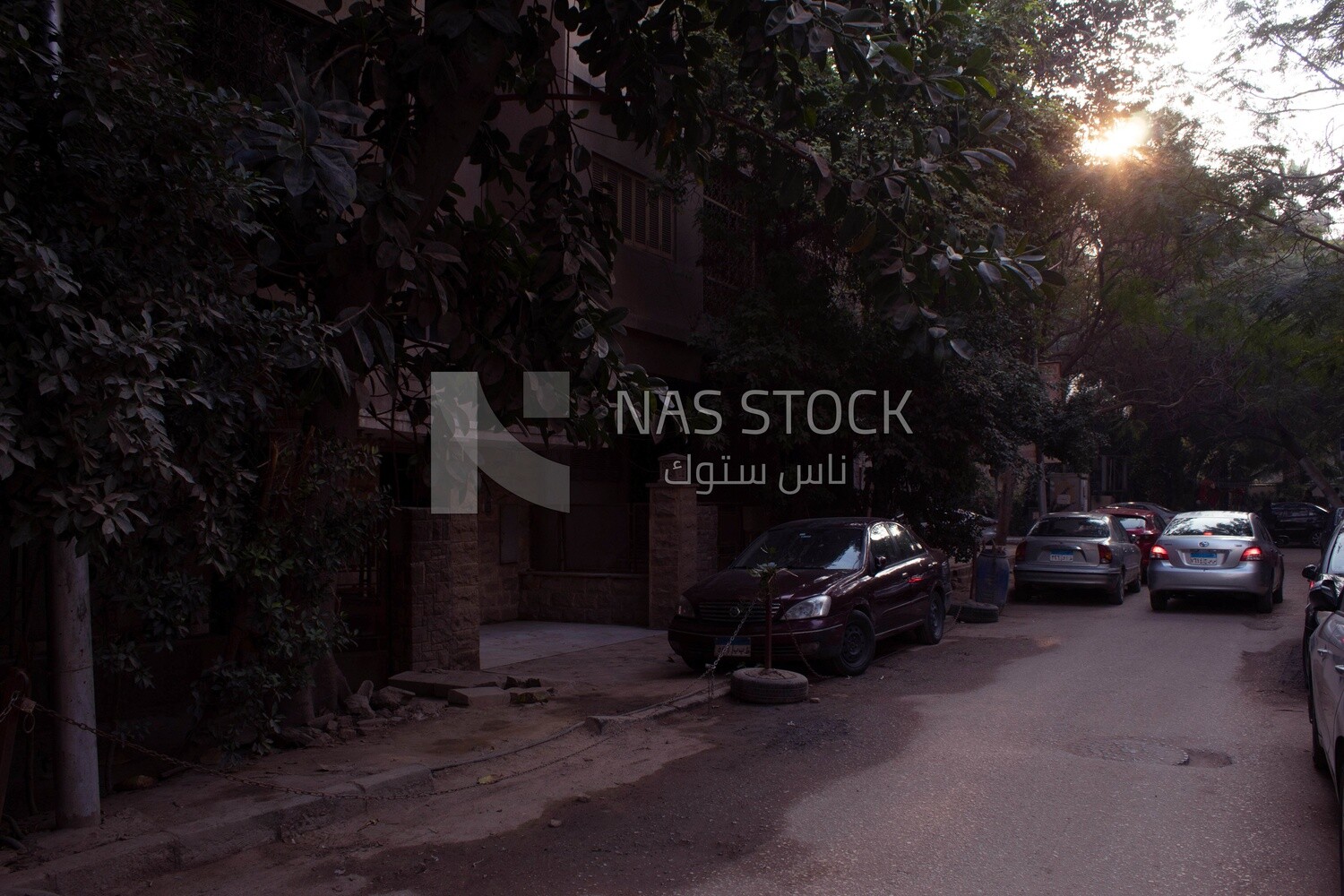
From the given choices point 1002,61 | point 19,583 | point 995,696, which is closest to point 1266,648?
point 995,696

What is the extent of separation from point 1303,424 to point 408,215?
1516 inches

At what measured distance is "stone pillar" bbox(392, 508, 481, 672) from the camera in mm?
9758

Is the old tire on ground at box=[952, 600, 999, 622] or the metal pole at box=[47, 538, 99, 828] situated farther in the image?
the old tire on ground at box=[952, 600, 999, 622]

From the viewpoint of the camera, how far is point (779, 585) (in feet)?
34.4

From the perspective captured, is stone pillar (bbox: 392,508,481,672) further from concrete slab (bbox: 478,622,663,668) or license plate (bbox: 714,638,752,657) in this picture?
license plate (bbox: 714,638,752,657)

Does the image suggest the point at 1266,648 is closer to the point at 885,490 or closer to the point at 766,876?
the point at 885,490

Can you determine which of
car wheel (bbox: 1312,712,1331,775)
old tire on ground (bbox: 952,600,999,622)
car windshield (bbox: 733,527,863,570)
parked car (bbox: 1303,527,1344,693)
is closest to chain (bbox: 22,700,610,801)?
car windshield (bbox: 733,527,863,570)

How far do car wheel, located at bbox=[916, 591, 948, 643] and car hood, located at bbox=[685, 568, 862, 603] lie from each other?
2132 mm

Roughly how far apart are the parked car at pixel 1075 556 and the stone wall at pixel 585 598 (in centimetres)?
697

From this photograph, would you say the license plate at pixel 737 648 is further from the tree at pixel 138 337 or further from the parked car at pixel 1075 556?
the parked car at pixel 1075 556

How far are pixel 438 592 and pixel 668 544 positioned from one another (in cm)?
487

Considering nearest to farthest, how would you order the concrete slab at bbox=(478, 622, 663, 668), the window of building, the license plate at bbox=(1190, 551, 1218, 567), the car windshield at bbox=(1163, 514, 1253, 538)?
the concrete slab at bbox=(478, 622, 663, 668) → the license plate at bbox=(1190, 551, 1218, 567) → the car windshield at bbox=(1163, 514, 1253, 538) → the window of building

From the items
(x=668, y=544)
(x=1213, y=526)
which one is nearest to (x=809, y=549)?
(x=668, y=544)

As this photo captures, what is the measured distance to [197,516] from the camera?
6.00 metres
